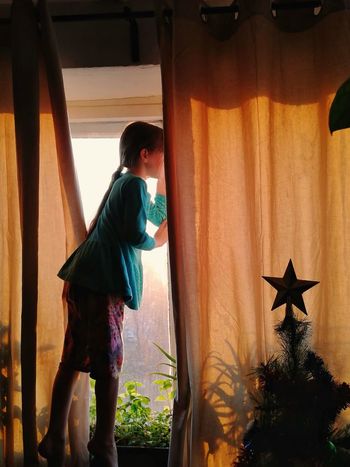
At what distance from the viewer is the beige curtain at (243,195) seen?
137 cm

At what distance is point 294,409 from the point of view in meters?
1.17

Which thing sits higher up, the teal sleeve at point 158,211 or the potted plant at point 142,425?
the teal sleeve at point 158,211

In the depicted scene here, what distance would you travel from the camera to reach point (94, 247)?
1.39 metres

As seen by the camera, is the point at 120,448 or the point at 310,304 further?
the point at 120,448

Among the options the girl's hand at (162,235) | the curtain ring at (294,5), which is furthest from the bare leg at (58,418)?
the curtain ring at (294,5)

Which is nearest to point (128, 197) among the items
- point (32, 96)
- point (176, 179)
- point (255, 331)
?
point (176, 179)

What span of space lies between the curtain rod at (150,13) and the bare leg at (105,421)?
96 cm

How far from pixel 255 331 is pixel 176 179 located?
1.45ft

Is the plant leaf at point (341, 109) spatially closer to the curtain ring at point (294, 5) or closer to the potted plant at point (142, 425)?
the curtain ring at point (294, 5)

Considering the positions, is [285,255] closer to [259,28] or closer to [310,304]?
[310,304]

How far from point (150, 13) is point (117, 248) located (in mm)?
647

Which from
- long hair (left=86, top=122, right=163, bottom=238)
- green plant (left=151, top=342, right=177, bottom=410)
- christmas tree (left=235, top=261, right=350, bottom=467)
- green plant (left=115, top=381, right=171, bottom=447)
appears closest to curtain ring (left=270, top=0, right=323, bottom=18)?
long hair (left=86, top=122, right=163, bottom=238)

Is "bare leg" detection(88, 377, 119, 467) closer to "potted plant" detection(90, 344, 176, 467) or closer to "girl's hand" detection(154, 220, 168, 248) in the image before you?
"potted plant" detection(90, 344, 176, 467)

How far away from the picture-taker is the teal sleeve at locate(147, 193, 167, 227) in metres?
1.57
